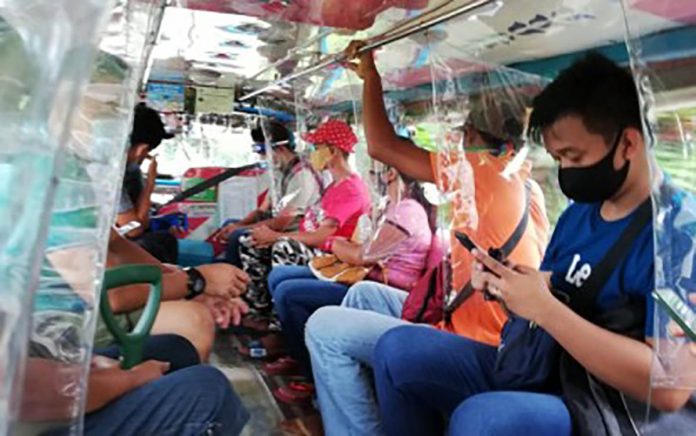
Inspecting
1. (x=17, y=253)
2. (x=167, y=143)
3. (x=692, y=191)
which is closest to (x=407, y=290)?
(x=692, y=191)

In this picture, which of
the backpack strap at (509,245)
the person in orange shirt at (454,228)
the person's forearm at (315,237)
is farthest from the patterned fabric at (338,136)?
the backpack strap at (509,245)

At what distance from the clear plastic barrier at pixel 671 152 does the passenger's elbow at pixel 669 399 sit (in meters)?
0.02

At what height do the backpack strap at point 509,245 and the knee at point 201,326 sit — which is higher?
the backpack strap at point 509,245

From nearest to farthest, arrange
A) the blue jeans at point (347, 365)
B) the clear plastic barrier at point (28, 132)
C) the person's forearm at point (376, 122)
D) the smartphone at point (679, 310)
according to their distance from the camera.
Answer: the clear plastic barrier at point (28, 132) → the smartphone at point (679, 310) → the blue jeans at point (347, 365) → the person's forearm at point (376, 122)

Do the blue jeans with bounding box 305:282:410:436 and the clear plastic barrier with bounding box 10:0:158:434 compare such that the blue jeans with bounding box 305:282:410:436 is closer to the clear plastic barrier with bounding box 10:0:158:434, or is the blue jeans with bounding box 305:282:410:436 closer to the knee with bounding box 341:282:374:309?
the knee with bounding box 341:282:374:309

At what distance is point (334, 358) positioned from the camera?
6.83ft

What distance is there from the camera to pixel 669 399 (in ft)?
3.63

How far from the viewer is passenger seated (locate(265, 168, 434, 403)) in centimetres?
258

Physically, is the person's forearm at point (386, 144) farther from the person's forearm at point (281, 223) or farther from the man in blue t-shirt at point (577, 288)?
the person's forearm at point (281, 223)

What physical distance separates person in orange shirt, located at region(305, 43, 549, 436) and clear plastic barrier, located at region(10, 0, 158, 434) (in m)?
1.00

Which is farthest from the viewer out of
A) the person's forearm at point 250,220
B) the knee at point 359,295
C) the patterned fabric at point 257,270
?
the person's forearm at point 250,220

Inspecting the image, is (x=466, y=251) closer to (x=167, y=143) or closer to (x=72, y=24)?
(x=72, y=24)

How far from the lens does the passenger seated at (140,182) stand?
3.19 metres

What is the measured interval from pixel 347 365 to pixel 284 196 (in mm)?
2346
